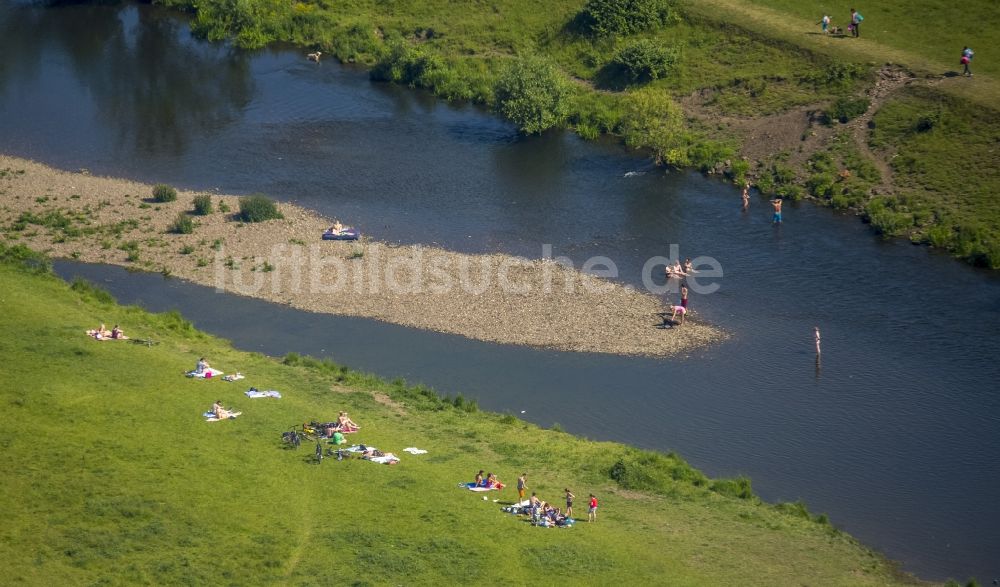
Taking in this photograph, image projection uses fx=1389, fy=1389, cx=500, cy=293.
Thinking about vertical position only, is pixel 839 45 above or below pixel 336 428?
above

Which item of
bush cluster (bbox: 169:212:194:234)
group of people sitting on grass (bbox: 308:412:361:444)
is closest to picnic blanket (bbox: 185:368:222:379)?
group of people sitting on grass (bbox: 308:412:361:444)

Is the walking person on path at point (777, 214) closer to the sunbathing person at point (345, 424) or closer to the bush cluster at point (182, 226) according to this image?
the bush cluster at point (182, 226)

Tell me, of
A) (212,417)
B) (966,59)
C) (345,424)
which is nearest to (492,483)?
(345,424)

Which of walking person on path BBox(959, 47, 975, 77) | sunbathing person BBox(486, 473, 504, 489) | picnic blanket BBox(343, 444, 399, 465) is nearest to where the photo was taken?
sunbathing person BBox(486, 473, 504, 489)

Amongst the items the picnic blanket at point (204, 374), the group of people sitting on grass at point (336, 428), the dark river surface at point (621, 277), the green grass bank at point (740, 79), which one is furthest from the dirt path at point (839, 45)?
the picnic blanket at point (204, 374)

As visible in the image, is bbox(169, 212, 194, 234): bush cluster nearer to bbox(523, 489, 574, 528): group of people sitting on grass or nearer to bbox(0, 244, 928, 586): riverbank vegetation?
bbox(0, 244, 928, 586): riverbank vegetation

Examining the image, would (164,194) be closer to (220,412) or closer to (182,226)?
(182,226)
